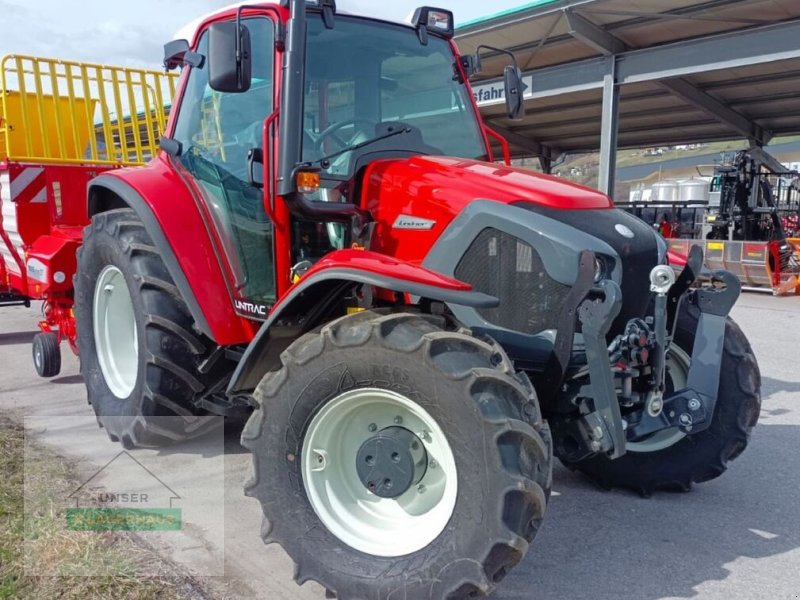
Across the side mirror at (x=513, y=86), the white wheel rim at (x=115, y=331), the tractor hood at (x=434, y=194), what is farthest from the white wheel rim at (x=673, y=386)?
the white wheel rim at (x=115, y=331)

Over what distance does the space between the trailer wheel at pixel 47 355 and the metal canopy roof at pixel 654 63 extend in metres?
4.92

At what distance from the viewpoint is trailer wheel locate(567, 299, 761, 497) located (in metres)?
3.51

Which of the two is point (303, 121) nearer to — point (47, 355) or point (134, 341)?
point (134, 341)

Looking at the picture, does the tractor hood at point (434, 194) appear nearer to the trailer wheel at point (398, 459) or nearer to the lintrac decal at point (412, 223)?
the lintrac decal at point (412, 223)

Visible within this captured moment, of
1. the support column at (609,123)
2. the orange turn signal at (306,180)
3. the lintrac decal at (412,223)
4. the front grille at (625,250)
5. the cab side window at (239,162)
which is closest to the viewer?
the front grille at (625,250)

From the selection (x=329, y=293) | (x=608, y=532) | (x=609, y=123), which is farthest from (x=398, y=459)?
(x=609, y=123)

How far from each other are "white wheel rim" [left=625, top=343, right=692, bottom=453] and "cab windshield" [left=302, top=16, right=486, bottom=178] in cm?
143

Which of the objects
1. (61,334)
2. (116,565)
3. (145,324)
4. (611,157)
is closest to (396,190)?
(145,324)

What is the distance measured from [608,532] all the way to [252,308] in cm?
199

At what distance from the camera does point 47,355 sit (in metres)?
5.54

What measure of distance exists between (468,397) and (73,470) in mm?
2541

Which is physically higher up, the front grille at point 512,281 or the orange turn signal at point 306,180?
the orange turn signal at point 306,180

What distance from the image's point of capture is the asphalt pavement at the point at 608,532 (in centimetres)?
284

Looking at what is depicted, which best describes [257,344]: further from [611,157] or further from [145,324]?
[611,157]
